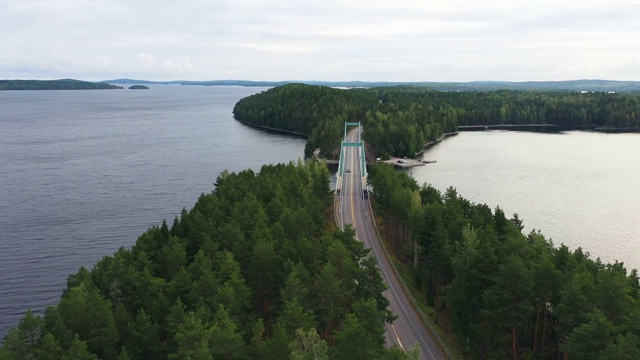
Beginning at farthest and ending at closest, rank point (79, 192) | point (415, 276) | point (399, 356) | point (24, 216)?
point (79, 192) → point (24, 216) → point (415, 276) → point (399, 356)

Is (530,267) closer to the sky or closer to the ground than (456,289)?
closer to the sky

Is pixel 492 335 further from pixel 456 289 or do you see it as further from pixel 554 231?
pixel 554 231

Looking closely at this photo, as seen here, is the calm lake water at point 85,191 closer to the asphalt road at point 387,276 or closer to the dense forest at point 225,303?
the dense forest at point 225,303

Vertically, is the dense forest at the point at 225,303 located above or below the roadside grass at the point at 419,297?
above

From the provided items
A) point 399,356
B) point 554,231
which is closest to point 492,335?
point 399,356

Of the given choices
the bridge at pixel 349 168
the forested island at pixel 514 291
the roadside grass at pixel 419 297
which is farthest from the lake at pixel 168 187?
the forested island at pixel 514 291

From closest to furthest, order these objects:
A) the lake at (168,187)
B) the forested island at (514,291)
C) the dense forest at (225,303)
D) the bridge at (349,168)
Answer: the forested island at (514,291)
the dense forest at (225,303)
the lake at (168,187)
the bridge at (349,168)

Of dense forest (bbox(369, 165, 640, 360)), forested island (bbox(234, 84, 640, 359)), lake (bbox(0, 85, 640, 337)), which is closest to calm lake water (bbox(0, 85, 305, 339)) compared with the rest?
lake (bbox(0, 85, 640, 337))
